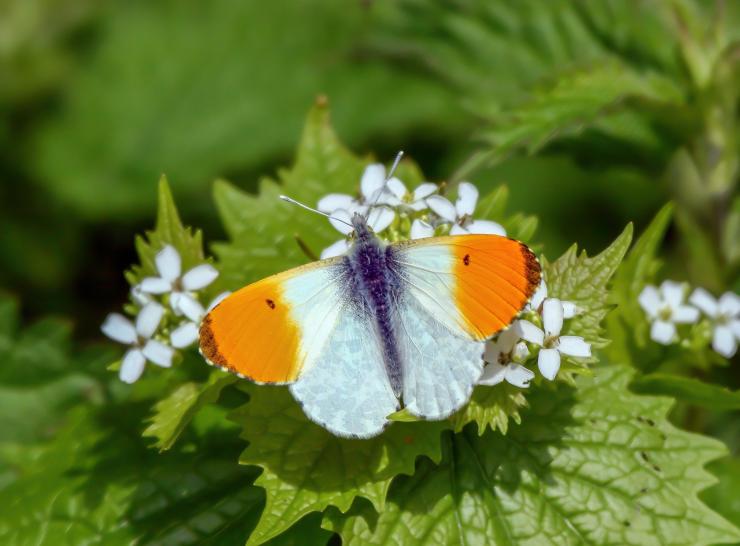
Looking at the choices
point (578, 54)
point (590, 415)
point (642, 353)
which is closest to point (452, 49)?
point (578, 54)

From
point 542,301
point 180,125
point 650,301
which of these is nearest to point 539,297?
point 542,301

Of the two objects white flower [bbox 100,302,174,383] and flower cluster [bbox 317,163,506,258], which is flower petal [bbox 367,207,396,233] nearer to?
flower cluster [bbox 317,163,506,258]

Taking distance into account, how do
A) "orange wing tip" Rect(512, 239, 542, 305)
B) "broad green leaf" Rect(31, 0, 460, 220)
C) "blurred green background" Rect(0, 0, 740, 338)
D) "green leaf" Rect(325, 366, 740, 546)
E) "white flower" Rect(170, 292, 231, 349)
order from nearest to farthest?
"orange wing tip" Rect(512, 239, 542, 305), "green leaf" Rect(325, 366, 740, 546), "white flower" Rect(170, 292, 231, 349), "blurred green background" Rect(0, 0, 740, 338), "broad green leaf" Rect(31, 0, 460, 220)

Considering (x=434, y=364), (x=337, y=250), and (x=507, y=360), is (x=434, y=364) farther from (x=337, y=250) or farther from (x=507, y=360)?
(x=337, y=250)

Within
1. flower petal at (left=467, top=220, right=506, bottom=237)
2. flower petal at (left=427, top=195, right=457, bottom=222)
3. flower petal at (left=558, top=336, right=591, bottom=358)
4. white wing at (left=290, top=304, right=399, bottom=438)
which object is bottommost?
white wing at (left=290, top=304, right=399, bottom=438)

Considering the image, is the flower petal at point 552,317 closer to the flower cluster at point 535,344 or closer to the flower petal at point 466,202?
the flower cluster at point 535,344

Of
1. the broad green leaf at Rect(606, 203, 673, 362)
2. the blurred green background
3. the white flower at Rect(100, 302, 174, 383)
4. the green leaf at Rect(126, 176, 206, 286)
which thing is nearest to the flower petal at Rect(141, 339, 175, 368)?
the white flower at Rect(100, 302, 174, 383)

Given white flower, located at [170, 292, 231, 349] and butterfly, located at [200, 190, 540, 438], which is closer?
butterfly, located at [200, 190, 540, 438]

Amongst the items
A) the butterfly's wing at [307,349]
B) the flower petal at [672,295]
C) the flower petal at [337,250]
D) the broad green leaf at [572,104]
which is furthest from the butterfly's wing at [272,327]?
the flower petal at [672,295]
